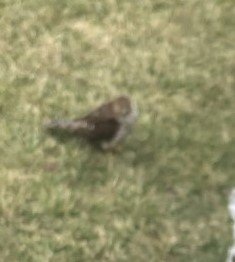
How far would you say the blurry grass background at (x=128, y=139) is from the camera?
2949 mm

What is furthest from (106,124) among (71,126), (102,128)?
(71,126)

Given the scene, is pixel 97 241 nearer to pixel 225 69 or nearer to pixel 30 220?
pixel 30 220

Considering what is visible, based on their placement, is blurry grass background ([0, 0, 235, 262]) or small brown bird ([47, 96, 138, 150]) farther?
small brown bird ([47, 96, 138, 150])

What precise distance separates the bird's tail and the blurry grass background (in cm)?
4

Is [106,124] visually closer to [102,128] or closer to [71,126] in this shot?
[102,128]

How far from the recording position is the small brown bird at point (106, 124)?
3.06m

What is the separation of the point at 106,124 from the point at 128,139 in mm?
182

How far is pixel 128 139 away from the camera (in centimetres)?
322

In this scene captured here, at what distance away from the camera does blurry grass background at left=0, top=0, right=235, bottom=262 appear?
295 centimetres

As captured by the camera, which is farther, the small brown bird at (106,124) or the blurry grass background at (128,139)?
the small brown bird at (106,124)

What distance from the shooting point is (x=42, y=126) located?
3219 mm

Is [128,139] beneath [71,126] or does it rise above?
beneath

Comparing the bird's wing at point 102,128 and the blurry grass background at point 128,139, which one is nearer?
the blurry grass background at point 128,139

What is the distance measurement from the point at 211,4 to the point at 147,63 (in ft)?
1.74
